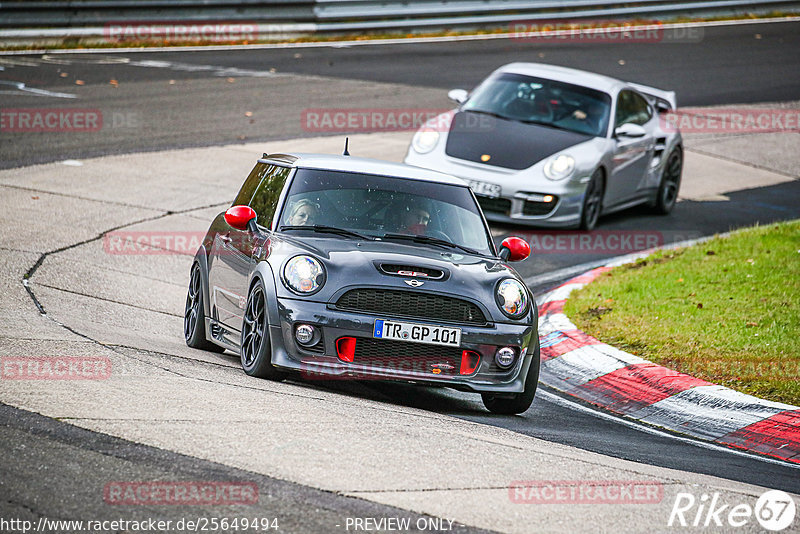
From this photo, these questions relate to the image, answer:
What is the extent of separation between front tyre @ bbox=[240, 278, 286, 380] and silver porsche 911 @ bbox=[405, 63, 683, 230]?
234 inches

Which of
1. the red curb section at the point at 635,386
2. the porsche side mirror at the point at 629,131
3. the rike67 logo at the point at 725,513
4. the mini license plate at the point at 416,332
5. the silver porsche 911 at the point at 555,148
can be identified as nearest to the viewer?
the rike67 logo at the point at 725,513

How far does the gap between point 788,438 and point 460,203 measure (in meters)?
2.60

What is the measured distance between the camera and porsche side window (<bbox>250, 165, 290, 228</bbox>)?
8.06m

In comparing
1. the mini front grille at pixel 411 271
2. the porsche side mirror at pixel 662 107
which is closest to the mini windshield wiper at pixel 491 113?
the porsche side mirror at pixel 662 107

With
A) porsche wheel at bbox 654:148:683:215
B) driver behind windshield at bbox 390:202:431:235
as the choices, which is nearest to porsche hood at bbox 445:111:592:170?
porsche wheel at bbox 654:148:683:215

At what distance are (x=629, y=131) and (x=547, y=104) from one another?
1031mm

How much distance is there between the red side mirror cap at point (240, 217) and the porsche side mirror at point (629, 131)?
23.7 feet

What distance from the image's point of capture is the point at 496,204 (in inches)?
518

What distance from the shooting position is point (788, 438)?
24.0 feet

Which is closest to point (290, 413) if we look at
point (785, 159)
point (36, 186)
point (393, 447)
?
point (393, 447)

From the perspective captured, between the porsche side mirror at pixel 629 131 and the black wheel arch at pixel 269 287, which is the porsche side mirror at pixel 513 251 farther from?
the porsche side mirror at pixel 629 131

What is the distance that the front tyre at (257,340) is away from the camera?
7.13m

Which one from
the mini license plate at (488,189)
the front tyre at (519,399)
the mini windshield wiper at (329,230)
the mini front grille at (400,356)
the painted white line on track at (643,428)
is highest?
the mini windshield wiper at (329,230)

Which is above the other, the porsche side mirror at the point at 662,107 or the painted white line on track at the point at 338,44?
the painted white line on track at the point at 338,44
